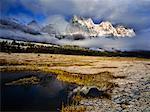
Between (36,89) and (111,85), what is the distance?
398 inches

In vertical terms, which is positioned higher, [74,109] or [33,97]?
[74,109]

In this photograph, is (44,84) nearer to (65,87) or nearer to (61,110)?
(65,87)

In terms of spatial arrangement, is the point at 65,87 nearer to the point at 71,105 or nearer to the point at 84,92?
the point at 84,92

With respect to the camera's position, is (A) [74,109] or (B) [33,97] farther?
(B) [33,97]

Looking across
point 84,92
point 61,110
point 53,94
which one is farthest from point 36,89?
point 61,110

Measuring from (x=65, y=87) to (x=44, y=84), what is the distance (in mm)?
4557

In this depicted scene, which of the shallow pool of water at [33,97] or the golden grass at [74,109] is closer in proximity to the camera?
the golden grass at [74,109]

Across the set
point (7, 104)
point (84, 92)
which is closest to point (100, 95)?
point (84, 92)

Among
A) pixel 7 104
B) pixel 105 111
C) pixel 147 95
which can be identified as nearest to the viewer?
pixel 105 111

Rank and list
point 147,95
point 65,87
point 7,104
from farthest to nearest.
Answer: point 65,87 < point 147,95 < point 7,104

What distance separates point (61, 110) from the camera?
80.0ft

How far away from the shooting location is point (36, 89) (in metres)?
35.2

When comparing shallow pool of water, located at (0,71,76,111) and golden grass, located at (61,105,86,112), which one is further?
shallow pool of water, located at (0,71,76,111)

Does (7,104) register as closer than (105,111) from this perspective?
No
